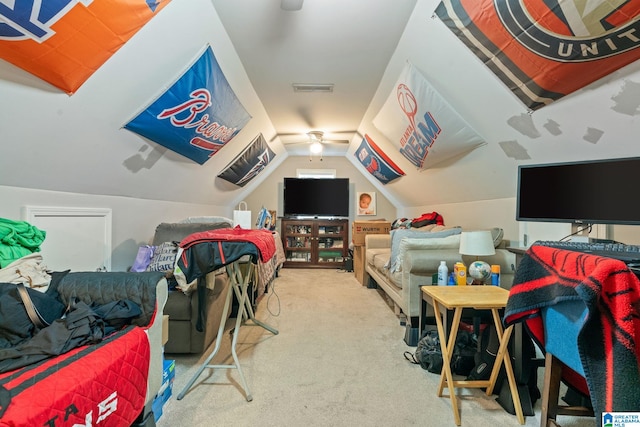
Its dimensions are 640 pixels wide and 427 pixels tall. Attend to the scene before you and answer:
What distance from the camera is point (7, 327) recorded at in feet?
3.78

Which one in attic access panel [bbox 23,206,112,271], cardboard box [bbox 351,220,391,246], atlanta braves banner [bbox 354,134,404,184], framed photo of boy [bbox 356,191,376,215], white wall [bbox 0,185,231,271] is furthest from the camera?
framed photo of boy [bbox 356,191,376,215]

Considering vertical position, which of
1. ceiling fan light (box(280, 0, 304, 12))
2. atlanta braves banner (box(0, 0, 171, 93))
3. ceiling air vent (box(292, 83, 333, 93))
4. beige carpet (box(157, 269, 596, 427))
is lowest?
beige carpet (box(157, 269, 596, 427))

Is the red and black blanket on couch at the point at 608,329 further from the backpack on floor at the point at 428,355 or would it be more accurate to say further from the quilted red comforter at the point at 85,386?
the quilted red comforter at the point at 85,386

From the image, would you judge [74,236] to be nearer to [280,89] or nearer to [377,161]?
[280,89]

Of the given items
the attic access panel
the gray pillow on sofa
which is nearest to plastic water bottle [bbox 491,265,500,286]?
the gray pillow on sofa

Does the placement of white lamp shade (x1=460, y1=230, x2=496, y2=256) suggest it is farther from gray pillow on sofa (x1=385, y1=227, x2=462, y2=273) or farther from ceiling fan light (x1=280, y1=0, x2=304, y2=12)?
ceiling fan light (x1=280, y1=0, x2=304, y2=12)

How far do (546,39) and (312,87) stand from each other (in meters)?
2.06

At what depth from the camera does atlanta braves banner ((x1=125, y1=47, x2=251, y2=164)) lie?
2.05 m

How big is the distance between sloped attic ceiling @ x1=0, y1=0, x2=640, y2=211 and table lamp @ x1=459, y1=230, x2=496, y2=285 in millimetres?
715

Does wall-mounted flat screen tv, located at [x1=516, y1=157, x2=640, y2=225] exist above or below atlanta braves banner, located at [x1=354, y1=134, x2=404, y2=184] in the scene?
below

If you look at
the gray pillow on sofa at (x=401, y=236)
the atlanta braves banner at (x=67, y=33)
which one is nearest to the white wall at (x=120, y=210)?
the atlanta braves banner at (x=67, y=33)

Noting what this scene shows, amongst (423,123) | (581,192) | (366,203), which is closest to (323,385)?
(581,192)

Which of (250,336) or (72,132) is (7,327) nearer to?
(72,132)

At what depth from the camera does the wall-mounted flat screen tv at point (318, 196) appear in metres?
6.02
